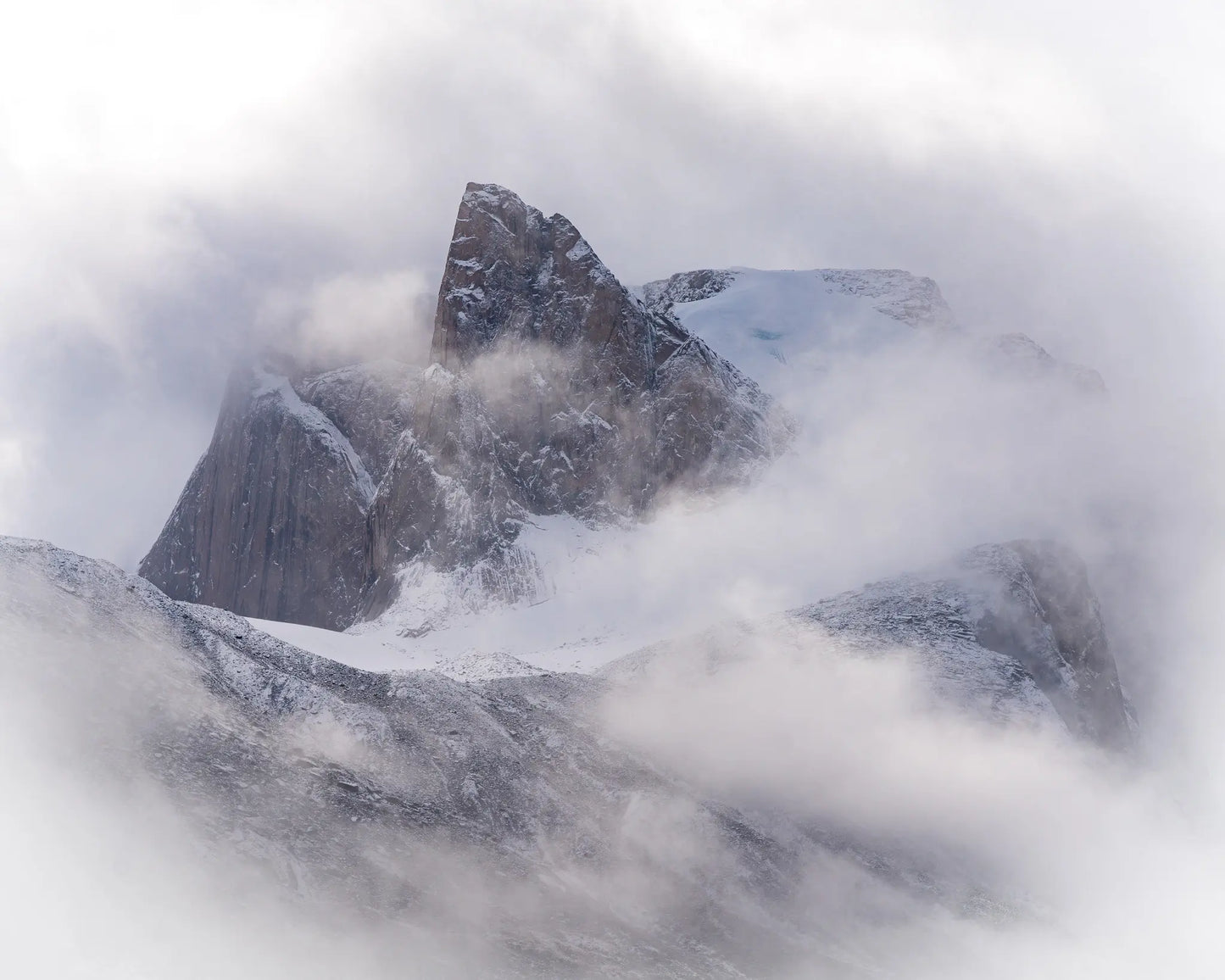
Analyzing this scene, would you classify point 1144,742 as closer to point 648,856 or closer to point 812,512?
point 812,512

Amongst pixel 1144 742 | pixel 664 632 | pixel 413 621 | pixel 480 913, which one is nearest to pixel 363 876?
pixel 480 913

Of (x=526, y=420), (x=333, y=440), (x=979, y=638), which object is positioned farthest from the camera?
(x=333, y=440)

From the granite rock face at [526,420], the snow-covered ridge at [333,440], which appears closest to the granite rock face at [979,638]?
the granite rock face at [526,420]

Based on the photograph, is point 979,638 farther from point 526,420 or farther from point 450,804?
point 526,420

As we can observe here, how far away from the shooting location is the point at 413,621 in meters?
129

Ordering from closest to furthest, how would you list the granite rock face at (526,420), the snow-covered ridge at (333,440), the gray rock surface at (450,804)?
the gray rock surface at (450,804) → the granite rock face at (526,420) → the snow-covered ridge at (333,440)

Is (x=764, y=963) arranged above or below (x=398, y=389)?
below

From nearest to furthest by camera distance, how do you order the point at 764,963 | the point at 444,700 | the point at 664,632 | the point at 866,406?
the point at 764,963 < the point at 444,700 < the point at 664,632 < the point at 866,406

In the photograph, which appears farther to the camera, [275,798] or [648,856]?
[648,856]

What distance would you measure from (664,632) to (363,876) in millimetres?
47416

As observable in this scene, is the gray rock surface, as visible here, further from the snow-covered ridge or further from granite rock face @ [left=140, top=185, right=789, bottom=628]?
the snow-covered ridge

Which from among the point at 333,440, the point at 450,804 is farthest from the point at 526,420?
the point at 450,804

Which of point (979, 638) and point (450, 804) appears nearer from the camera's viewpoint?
point (450, 804)

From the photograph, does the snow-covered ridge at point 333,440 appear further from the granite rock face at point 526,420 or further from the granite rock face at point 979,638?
the granite rock face at point 979,638
